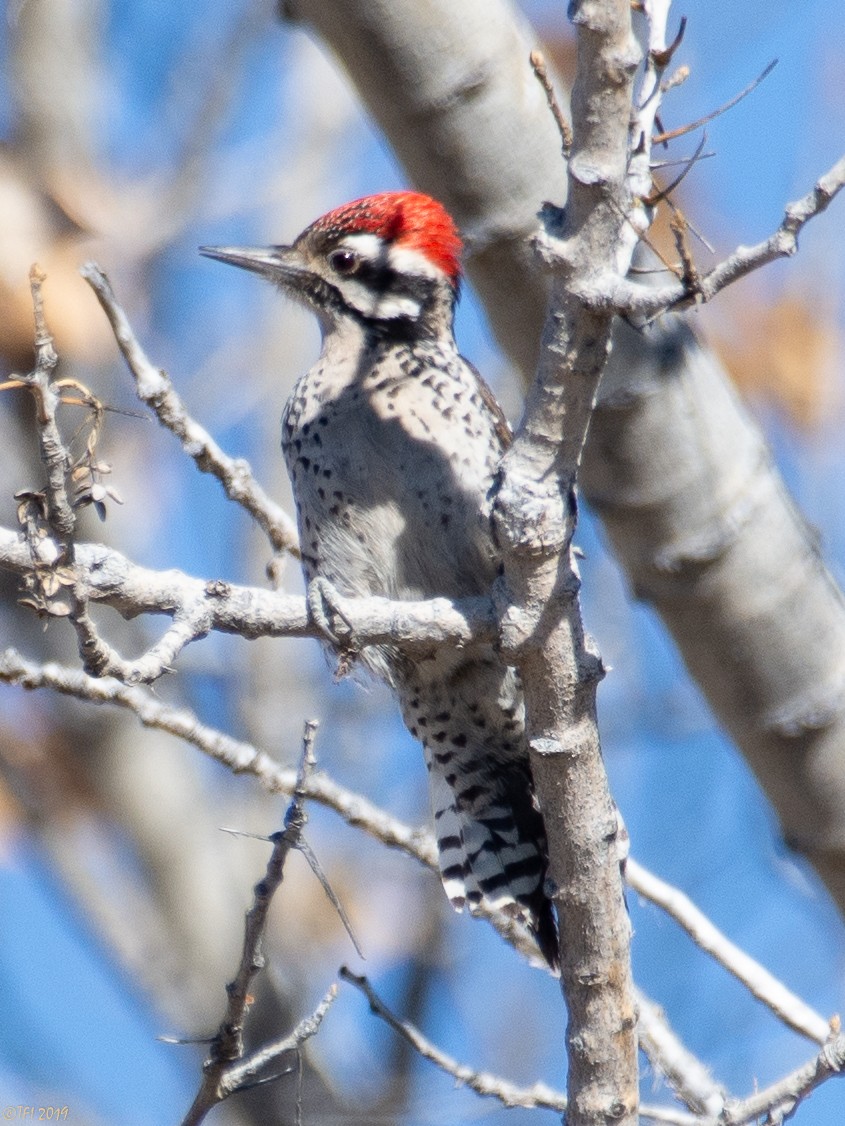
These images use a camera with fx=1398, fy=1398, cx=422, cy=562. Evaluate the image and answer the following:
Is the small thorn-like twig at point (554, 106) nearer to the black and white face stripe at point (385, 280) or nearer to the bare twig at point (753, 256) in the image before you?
the bare twig at point (753, 256)

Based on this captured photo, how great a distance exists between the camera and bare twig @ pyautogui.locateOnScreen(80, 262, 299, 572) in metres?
2.90

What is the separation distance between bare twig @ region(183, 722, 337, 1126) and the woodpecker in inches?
39.2

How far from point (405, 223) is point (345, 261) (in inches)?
8.5

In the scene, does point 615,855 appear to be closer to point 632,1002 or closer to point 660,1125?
point 632,1002

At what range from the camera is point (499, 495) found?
2.44 metres

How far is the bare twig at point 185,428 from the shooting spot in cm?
290

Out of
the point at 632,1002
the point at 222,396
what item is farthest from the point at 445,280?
the point at 222,396

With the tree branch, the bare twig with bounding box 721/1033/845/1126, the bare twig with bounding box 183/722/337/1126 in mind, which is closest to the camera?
the tree branch

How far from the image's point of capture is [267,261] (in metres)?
4.14

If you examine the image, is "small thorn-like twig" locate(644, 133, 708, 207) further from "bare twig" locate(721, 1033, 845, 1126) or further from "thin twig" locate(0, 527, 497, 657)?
"bare twig" locate(721, 1033, 845, 1126)

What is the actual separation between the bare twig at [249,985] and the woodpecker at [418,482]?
100 cm

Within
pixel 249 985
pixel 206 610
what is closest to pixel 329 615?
pixel 206 610

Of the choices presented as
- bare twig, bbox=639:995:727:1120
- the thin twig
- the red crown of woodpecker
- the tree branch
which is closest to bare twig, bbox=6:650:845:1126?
bare twig, bbox=639:995:727:1120

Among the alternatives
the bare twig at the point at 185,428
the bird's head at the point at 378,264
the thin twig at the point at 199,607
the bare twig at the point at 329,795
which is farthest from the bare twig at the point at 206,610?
the bird's head at the point at 378,264
